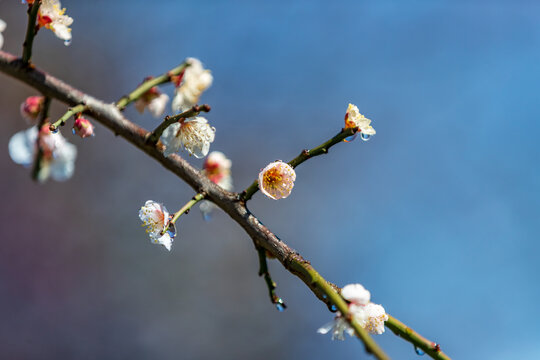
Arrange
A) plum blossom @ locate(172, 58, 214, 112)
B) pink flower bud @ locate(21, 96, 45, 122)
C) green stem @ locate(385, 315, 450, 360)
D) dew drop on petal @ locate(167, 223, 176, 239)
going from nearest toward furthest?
green stem @ locate(385, 315, 450, 360) → dew drop on petal @ locate(167, 223, 176, 239) → pink flower bud @ locate(21, 96, 45, 122) → plum blossom @ locate(172, 58, 214, 112)

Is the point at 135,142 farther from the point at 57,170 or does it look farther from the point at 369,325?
the point at 369,325

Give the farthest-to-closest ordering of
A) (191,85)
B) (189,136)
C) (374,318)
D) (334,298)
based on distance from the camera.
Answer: (191,85)
(189,136)
(374,318)
(334,298)

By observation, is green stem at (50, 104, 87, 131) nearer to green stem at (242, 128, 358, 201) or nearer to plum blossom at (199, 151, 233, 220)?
green stem at (242, 128, 358, 201)

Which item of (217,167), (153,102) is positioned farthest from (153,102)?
(217,167)

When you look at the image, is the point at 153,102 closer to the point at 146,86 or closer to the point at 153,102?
the point at 153,102

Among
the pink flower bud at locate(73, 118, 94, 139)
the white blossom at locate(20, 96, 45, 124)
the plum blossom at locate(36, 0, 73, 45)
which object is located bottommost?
the pink flower bud at locate(73, 118, 94, 139)

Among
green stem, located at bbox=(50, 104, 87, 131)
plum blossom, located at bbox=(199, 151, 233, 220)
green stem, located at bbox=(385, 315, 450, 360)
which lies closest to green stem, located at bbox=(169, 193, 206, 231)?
green stem, located at bbox=(50, 104, 87, 131)
